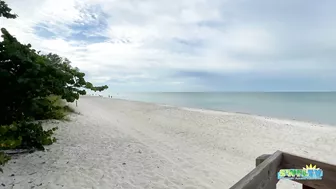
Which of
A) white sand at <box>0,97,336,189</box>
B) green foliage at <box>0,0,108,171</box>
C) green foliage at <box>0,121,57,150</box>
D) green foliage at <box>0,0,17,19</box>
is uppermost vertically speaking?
green foliage at <box>0,0,17,19</box>

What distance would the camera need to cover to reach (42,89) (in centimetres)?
584

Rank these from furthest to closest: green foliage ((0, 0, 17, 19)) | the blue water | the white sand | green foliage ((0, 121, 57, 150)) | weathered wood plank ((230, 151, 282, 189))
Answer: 1. the blue water
2. green foliage ((0, 0, 17, 19))
3. green foliage ((0, 121, 57, 150))
4. the white sand
5. weathered wood plank ((230, 151, 282, 189))

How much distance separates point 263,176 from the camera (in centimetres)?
187

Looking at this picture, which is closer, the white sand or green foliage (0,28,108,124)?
the white sand

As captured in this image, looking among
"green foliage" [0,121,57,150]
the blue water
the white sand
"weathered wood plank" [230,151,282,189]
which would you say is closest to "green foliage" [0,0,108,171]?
"green foliage" [0,121,57,150]

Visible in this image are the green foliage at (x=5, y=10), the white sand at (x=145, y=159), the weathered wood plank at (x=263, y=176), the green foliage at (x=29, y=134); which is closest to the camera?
the weathered wood plank at (x=263, y=176)

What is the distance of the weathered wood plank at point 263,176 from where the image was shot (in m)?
1.57

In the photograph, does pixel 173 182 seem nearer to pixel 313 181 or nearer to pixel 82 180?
pixel 82 180

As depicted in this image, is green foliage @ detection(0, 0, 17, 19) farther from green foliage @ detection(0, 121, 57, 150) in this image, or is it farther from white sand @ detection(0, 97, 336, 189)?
white sand @ detection(0, 97, 336, 189)

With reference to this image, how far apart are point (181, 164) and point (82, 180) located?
248cm

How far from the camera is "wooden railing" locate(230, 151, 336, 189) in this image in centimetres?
174

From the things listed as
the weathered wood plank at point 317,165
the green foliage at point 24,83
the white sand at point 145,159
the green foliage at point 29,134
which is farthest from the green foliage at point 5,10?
the weathered wood plank at point 317,165

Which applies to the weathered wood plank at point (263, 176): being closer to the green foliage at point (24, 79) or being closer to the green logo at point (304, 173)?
the green logo at point (304, 173)

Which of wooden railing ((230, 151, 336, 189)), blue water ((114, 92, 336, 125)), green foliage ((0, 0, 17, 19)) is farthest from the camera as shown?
blue water ((114, 92, 336, 125))
